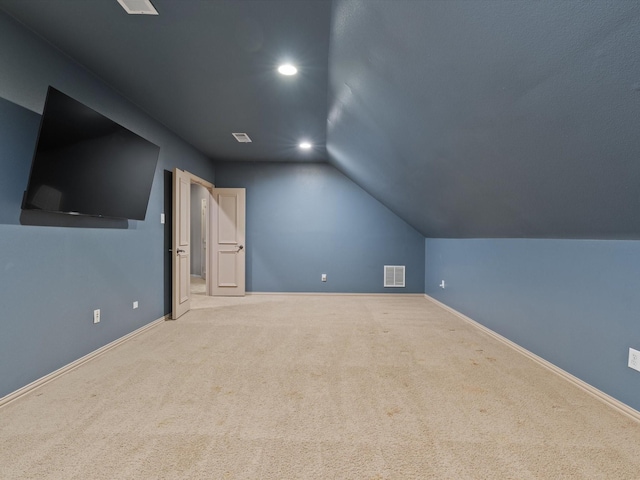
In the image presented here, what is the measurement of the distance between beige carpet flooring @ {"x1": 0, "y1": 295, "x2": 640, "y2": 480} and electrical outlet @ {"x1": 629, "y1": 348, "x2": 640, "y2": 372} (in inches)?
13.3

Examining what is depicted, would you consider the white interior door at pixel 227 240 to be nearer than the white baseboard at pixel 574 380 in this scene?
No

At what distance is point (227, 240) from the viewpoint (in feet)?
18.3

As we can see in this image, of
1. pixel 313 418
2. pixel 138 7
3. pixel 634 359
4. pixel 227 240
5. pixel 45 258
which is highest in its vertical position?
pixel 138 7

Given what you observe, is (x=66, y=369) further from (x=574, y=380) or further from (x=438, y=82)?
(x=574, y=380)

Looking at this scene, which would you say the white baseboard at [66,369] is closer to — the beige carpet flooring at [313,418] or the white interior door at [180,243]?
the beige carpet flooring at [313,418]

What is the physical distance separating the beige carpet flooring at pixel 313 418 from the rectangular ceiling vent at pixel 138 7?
2.58m

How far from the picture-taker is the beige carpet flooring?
1.51 m

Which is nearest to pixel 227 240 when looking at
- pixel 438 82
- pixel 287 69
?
pixel 287 69

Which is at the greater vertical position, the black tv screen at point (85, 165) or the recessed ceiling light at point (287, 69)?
the recessed ceiling light at point (287, 69)

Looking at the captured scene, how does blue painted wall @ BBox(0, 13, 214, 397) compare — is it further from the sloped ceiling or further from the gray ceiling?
the sloped ceiling

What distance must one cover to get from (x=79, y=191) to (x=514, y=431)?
3.59 m

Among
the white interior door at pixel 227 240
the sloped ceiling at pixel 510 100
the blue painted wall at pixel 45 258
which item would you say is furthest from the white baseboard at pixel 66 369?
the sloped ceiling at pixel 510 100

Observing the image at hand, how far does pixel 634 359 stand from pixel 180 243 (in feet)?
15.4

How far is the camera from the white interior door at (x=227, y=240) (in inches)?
219
